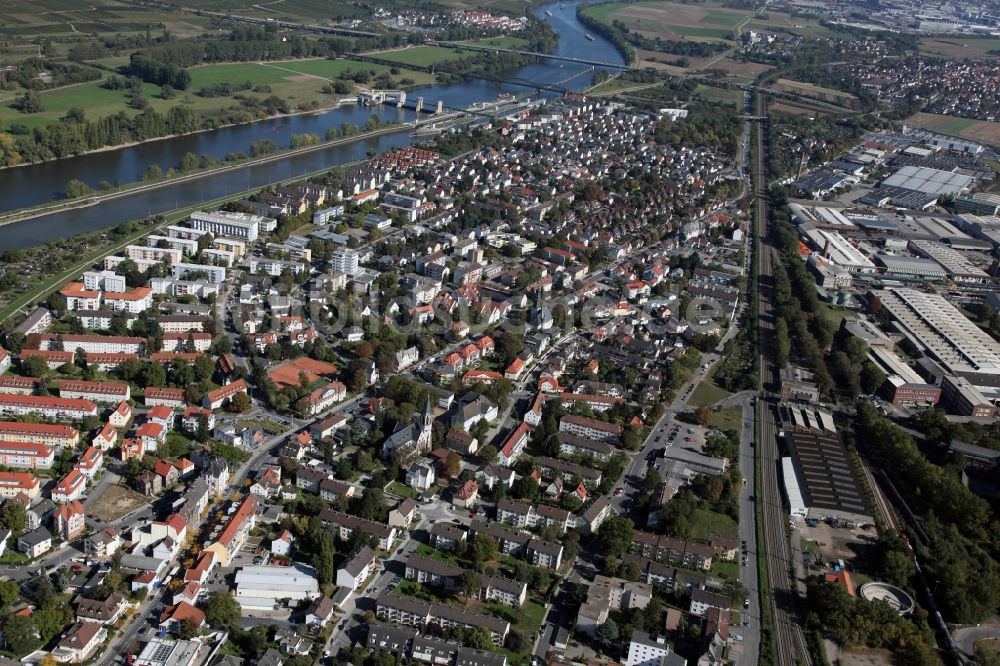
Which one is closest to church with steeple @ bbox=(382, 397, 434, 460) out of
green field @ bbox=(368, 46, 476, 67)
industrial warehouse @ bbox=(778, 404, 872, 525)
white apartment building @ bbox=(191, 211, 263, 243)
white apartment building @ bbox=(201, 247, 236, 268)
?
industrial warehouse @ bbox=(778, 404, 872, 525)

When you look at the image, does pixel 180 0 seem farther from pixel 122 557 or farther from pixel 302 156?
pixel 122 557

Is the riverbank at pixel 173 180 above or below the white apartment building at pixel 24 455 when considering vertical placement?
above

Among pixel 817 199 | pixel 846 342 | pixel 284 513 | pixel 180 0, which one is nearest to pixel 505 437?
pixel 284 513

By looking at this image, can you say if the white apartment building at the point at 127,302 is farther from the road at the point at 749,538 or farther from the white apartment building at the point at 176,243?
the road at the point at 749,538

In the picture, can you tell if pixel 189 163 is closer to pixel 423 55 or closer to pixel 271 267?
pixel 271 267

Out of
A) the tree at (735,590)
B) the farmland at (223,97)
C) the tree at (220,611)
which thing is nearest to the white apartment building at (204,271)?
the tree at (220,611)

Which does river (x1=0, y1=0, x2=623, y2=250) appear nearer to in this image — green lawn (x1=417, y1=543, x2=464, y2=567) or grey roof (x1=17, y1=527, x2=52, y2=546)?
grey roof (x1=17, y1=527, x2=52, y2=546)
